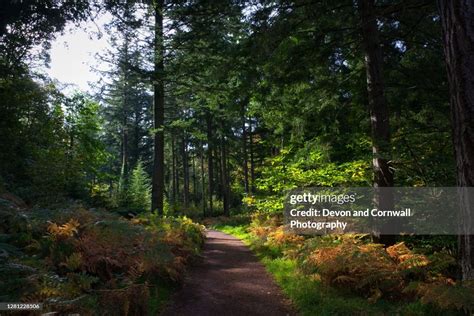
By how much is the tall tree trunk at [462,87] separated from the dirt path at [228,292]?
11.8ft

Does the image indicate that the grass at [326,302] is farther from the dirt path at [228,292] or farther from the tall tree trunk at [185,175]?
the tall tree trunk at [185,175]

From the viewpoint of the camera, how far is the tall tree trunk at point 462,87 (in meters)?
4.15

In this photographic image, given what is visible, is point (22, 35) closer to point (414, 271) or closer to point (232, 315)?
point (232, 315)

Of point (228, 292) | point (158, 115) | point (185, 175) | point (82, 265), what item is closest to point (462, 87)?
point (228, 292)

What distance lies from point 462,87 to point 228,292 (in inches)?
228

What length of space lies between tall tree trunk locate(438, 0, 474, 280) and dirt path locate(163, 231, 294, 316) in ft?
11.8

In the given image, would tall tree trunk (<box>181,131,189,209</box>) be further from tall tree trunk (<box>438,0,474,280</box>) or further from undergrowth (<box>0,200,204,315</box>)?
tall tree trunk (<box>438,0,474,280</box>)

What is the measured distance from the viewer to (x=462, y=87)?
422 cm

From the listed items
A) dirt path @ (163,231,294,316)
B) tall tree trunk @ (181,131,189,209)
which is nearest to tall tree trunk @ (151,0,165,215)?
dirt path @ (163,231,294,316)

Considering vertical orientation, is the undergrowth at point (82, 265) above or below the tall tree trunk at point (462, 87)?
below

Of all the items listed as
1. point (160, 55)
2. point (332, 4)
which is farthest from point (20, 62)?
point (332, 4)

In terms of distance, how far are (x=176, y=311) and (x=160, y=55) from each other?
11.0 m

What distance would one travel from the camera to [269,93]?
1016 cm

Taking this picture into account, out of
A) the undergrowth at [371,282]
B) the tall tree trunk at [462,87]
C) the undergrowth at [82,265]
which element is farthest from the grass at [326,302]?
the undergrowth at [82,265]
